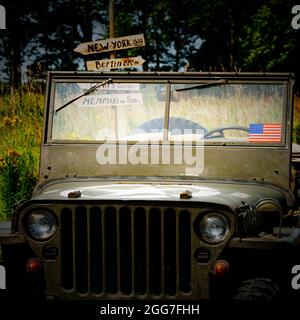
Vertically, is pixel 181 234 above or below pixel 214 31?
below

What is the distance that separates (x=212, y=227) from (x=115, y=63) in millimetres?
2750

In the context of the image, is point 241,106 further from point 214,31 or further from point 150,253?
point 214,31

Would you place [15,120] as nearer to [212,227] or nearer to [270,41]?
[212,227]

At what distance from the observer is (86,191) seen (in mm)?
4586

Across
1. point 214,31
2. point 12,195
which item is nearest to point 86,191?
point 12,195

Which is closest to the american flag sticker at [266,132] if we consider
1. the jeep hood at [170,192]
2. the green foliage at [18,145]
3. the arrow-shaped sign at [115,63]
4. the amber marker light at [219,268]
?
the jeep hood at [170,192]

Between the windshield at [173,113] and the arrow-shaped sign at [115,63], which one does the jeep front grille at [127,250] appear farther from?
the arrow-shaped sign at [115,63]

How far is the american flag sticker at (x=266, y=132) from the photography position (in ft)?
18.0

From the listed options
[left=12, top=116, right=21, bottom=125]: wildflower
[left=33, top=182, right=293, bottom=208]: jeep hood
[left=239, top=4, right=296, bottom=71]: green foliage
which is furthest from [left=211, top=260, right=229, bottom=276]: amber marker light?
[left=239, top=4, right=296, bottom=71]: green foliage

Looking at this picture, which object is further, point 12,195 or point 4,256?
point 12,195

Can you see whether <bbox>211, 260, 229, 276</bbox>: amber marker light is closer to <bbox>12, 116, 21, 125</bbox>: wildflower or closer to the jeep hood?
the jeep hood

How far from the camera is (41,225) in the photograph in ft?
14.3
